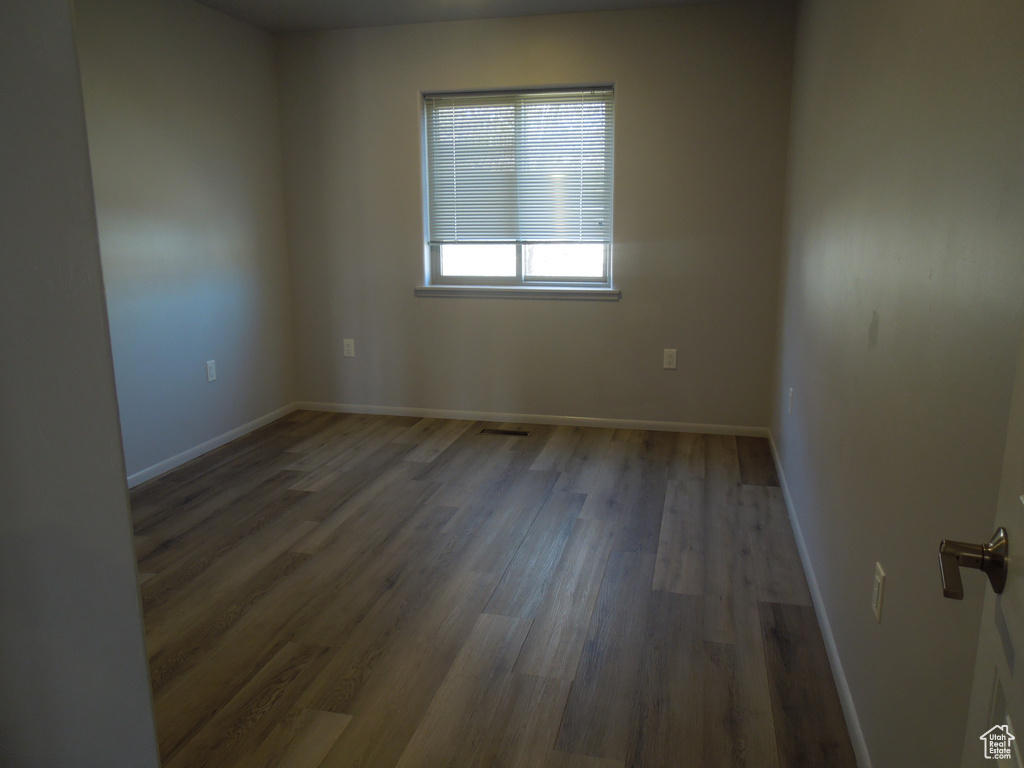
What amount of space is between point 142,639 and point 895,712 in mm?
1343

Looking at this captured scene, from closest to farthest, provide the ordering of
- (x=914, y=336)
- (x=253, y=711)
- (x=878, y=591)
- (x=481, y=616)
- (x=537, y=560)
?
(x=914, y=336) → (x=878, y=591) → (x=253, y=711) → (x=481, y=616) → (x=537, y=560)

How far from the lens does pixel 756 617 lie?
2.25 metres

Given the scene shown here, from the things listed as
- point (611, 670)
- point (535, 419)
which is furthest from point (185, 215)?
point (611, 670)

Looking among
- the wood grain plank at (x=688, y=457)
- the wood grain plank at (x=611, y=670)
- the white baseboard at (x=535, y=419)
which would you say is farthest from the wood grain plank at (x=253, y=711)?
the white baseboard at (x=535, y=419)

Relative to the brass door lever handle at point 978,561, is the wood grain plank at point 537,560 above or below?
below

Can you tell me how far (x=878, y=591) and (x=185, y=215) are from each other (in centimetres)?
363

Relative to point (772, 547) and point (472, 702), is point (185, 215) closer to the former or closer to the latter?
point (472, 702)

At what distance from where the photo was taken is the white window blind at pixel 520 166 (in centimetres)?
416

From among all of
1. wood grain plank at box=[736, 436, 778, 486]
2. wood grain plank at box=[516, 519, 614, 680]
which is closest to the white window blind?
wood grain plank at box=[736, 436, 778, 486]

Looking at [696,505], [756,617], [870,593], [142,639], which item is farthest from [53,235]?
[696,505]

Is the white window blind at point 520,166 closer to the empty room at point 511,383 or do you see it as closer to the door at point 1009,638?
the empty room at point 511,383

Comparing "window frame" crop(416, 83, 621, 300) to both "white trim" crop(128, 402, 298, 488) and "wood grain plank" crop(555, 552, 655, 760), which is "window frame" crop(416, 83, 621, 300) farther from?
"wood grain plank" crop(555, 552, 655, 760)

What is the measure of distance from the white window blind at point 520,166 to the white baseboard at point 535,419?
3.63 ft

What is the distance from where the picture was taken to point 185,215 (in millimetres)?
3748
